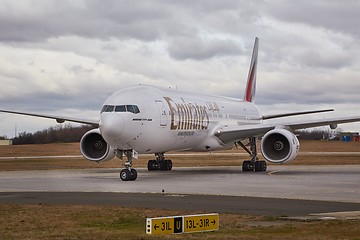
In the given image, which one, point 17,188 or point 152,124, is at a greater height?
point 152,124

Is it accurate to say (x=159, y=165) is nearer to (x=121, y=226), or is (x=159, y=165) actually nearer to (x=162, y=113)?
(x=162, y=113)

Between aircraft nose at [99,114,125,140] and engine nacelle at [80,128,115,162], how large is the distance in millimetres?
6391

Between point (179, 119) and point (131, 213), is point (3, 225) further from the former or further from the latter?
point (179, 119)

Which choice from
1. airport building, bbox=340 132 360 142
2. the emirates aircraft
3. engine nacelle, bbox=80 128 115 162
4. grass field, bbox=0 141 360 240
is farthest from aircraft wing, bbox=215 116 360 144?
airport building, bbox=340 132 360 142

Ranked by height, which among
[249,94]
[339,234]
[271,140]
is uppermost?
[249,94]

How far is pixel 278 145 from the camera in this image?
118ft

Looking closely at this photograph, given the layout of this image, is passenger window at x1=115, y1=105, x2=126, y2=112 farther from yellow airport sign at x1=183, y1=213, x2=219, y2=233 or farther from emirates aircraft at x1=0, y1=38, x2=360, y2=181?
yellow airport sign at x1=183, y1=213, x2=219, y2=233

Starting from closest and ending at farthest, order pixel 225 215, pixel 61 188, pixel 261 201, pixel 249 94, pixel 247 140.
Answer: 1. pixel 225 215
2. pixel 261 201
3. pixel 61 188
4. pixel 247 140
5. pixel 249 94

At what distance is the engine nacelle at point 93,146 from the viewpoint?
3612cm

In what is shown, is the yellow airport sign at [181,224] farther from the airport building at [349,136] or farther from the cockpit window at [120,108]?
the airport building at [349,136]

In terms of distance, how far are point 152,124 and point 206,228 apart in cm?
1909

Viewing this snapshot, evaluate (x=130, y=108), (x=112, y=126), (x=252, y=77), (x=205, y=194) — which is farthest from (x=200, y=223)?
(x=252, y=77)

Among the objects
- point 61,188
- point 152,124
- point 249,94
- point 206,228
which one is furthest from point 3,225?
point 249,94

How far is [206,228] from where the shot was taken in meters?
12.9
